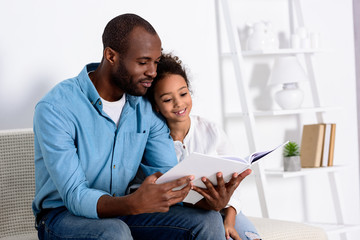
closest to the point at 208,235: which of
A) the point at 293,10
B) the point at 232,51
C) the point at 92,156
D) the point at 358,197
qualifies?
the point at 92,156

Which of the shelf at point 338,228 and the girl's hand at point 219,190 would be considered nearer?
the girl's hand at point 219,190

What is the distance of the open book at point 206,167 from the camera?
1.41 m

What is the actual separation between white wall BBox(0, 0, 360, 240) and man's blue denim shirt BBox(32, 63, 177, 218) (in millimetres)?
532

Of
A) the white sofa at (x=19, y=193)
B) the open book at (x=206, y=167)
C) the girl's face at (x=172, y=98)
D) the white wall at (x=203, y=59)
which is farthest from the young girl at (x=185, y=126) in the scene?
the white wall at (x=203, y=59)

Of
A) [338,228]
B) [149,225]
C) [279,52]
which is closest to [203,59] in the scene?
[279,52]

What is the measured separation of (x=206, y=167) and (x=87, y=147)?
0.41 meters

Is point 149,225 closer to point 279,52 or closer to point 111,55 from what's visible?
point 111,55

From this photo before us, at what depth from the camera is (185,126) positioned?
1.98 m

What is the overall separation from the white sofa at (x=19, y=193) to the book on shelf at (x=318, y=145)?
88 centimetres

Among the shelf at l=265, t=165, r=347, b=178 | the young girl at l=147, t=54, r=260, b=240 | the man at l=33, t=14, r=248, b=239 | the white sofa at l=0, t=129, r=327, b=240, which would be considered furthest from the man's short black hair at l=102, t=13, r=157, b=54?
the shelf at l=265, t=165, r=347, b=178

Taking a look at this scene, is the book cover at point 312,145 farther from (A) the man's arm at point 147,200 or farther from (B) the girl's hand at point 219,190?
(A) the man's arm at point 147,200

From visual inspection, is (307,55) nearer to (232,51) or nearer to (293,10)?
(293,10)

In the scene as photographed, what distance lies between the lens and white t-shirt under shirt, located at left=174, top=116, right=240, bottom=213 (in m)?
1.95

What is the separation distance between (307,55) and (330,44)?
0.88 feet
